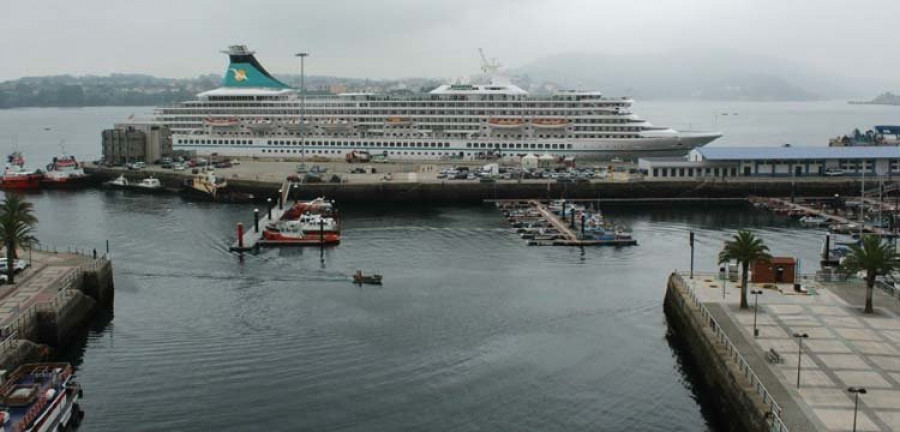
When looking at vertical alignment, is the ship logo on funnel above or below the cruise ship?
above

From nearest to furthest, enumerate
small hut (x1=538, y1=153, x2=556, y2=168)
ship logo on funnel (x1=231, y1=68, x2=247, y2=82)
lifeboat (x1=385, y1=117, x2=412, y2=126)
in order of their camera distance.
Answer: small hut (x1=538, y1=153, x2=556, y2=168) → lifeboat (x1=385, y1=117, x2=412, y2=126) → ship logo on funnel (x1=231, y1=68, x2=247, y2=82)

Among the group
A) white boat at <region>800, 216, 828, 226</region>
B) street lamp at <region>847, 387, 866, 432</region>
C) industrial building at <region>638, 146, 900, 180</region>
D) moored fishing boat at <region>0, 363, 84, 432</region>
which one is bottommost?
moored fishing boat at <region>0, 363, 84, 432</region>

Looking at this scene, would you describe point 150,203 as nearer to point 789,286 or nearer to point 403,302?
point 403,302

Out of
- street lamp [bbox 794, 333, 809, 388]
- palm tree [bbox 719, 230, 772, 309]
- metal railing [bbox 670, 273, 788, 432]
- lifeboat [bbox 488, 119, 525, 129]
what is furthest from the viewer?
lifeboat [bbox 488, 119, 525, 129]

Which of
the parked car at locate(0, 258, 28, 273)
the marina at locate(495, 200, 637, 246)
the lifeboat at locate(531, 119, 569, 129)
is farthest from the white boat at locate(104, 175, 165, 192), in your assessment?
the parked car at locate(0, 258, 28, 273)

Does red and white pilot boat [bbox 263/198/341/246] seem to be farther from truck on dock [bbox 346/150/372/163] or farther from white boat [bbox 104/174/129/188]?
white boat [bbox 104/174/129/188]

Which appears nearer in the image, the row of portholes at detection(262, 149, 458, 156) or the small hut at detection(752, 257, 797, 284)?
the small hut at detection(752, 257, 797, 284)

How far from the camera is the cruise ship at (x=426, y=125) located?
287ft

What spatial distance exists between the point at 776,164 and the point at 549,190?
19.9 metres

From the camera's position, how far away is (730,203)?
71750 millimetres

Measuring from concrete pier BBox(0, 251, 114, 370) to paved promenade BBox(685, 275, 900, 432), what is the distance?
72.9 feet

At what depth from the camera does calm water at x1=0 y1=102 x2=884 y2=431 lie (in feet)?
89.1

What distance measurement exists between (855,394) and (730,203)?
49.8m

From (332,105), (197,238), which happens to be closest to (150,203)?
(197,238)
